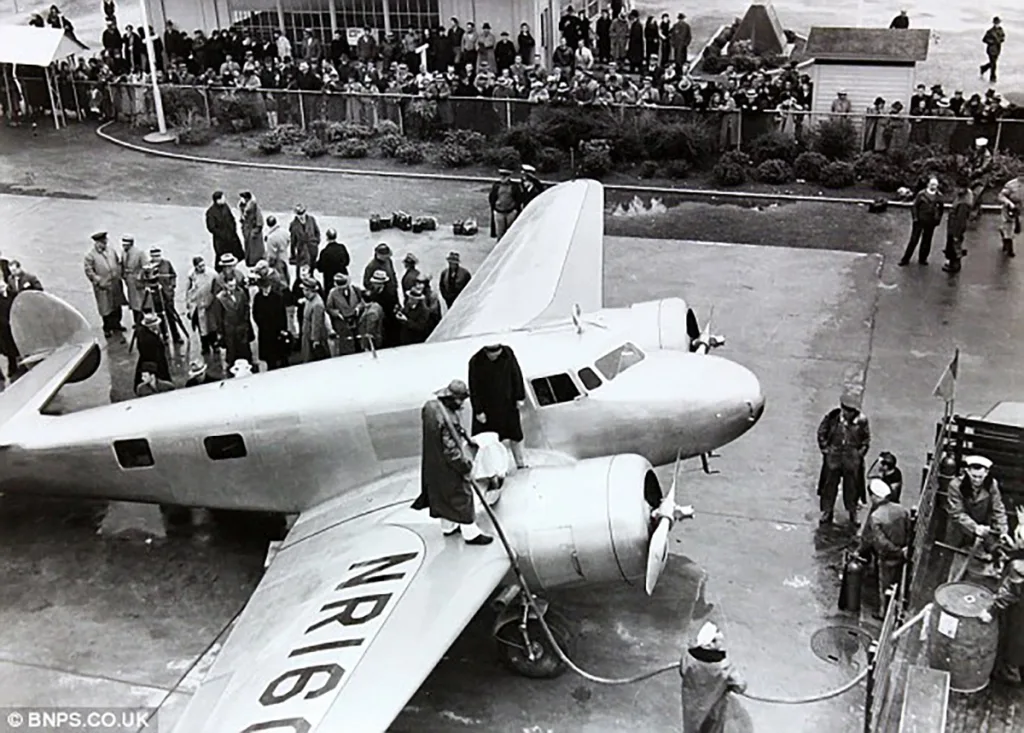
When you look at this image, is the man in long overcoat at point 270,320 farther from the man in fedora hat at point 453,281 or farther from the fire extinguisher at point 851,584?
the fire extinguisher at point 851,584

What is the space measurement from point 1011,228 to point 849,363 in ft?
24.4

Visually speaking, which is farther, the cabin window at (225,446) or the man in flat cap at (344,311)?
the man in flat cap at (344,311)

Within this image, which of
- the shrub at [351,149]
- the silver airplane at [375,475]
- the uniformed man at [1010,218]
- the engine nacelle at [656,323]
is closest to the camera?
the silver airplane at [375,475]

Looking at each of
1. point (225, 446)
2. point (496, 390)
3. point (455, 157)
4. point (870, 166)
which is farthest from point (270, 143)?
point (496, 390)

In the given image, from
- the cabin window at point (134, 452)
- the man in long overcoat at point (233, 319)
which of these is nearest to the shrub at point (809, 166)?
the man in long overcoat at point (233, 319)

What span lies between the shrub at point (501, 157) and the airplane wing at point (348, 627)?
62.3 feet

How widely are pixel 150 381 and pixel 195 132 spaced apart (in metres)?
19.2

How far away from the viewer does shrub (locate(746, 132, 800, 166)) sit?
103 ft

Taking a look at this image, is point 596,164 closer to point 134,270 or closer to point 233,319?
point 134,270

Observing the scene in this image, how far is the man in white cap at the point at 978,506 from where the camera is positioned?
1451 centimetres

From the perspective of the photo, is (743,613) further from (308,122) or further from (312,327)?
(308,122)

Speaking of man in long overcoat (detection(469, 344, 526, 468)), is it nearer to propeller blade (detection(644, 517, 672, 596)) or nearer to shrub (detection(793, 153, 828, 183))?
propeller blade (detection(644, 517, 672, 596))

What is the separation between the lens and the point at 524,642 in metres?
14.1

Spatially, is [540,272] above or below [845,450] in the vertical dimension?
above
